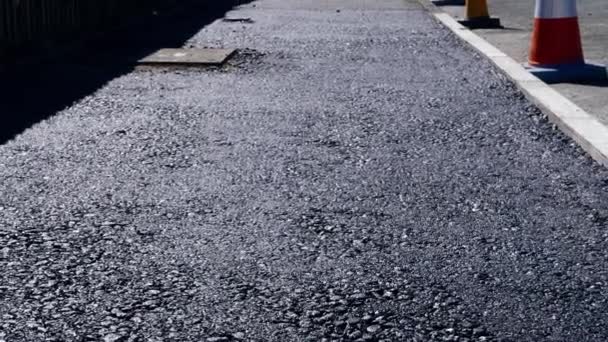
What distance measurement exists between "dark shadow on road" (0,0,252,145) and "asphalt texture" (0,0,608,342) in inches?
7.9

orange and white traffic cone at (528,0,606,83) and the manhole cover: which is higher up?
orange and white traffic cone at (528,0,606,83)

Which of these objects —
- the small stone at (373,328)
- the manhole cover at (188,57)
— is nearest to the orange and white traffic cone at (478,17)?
the manhole cover at (188,57)

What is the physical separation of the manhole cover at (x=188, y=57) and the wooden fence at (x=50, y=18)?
3.37 feet

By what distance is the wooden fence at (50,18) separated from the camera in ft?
33.7

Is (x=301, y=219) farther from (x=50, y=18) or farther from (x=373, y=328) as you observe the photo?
(x=50, y=18)

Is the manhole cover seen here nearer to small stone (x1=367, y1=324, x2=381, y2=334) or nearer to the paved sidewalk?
the paved sidewalk

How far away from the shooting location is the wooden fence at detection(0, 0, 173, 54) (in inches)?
405

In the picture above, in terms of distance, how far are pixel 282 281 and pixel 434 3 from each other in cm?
1581

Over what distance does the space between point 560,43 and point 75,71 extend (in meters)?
3.83

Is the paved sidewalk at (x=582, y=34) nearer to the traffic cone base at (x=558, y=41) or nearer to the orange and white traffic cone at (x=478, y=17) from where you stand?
the orange and white traffic cone at (x=478, y=17)

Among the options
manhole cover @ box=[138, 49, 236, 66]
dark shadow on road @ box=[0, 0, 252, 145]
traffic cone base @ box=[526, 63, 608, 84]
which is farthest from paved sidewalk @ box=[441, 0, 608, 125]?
dark shadow on road @ box=[0, 0, 252, 145]

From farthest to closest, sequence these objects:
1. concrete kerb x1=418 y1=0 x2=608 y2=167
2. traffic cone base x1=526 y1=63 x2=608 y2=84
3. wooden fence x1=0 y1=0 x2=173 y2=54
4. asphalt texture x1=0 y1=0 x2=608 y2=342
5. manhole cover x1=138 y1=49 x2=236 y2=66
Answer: manhole cover x1=138 y1=49 x2=236 y2=66 → wooden fence x1=0 y1=0 x2=173 y2=54 → traffic cone base x1=526 y1=63 x2=608 y2=84 → concrete kerb x1=418 y1=0 x2=608 y2=167 → asphalt texture x1=0 y1=0 x2=608 y2=342

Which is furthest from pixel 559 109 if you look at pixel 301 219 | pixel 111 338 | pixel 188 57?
pixel 111 338

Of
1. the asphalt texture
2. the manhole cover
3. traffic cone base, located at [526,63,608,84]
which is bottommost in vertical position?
the manhole cover
